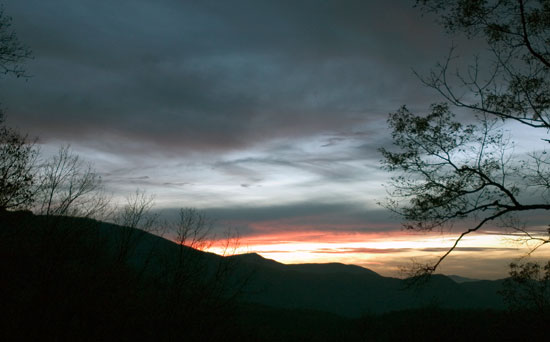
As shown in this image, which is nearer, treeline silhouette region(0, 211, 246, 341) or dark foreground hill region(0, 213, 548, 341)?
treeline silhouette region(0, 211, 246, 341)

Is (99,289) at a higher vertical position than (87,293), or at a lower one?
higher

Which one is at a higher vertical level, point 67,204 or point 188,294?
point 67,204

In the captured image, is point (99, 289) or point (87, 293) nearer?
point (87, 293)

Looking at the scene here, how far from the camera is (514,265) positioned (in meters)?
14.7

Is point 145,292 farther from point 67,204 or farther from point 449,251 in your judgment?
point 449,251

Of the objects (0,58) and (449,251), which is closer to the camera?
(0,58)

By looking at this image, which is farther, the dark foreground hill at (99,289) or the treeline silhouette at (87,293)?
the dark foreground hill at (99,289)

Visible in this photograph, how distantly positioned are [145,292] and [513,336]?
64.5 m

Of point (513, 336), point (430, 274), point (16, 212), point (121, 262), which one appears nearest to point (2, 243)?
point (16, 212)

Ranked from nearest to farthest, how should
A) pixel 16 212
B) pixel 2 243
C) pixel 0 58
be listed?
pixel 0 58, pixel 2 243, pixel 16 212

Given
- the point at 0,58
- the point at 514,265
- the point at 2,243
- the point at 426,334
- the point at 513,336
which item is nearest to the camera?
the point at 0,58

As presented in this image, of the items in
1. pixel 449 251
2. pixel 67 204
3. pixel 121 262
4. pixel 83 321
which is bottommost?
pixel 83 321

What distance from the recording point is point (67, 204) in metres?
20.0

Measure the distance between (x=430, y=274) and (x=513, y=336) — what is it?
6214cm
